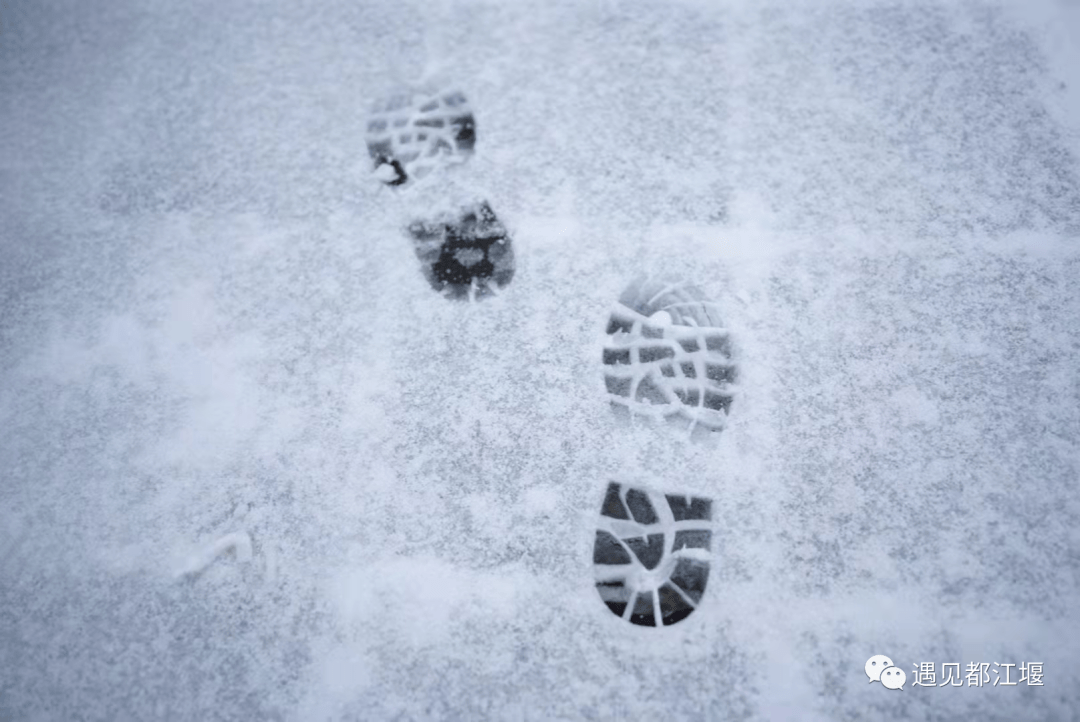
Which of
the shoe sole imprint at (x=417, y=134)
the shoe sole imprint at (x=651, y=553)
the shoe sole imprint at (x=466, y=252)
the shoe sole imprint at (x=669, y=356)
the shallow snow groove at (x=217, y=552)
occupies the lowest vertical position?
the shallow snow groove at (x=217, y=552)

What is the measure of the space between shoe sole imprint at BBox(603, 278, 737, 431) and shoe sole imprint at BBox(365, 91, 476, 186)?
0.65 metres

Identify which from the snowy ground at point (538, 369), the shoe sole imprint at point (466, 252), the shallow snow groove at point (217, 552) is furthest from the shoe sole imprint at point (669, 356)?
the shallow snow groove at point (217, 552)

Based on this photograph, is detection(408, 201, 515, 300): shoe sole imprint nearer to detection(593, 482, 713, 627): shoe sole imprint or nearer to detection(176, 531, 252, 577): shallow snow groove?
detection(593, 482, 713, 627): shoe sole imprint

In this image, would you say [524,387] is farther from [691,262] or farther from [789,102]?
[789,102]

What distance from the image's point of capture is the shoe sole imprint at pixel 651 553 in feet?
3.66

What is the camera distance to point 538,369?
1.31 metres

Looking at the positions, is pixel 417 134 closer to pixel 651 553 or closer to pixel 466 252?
pixel 466 252

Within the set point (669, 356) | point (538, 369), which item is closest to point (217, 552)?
point (538, 369)

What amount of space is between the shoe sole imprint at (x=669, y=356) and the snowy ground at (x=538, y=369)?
0.15 feet

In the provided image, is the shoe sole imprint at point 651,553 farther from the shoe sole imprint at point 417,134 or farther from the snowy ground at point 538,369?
the shoe sole imprint at point 417,134

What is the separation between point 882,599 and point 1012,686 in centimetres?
26

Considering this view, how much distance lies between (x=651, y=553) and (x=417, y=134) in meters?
1.27

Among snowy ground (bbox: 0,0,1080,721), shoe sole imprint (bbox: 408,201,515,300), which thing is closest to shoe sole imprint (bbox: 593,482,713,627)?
snowy ground (bbox: 0,0,1080,721)

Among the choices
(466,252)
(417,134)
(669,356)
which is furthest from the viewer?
(417,134)
